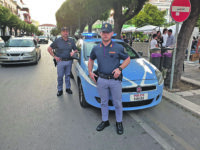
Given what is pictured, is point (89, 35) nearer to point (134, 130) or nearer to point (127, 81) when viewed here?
point (127, 81)

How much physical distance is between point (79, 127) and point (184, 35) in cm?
383

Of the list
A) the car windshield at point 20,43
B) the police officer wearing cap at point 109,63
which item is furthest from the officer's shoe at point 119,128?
the car windshield at point 20,43

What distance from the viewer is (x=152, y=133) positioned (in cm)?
285

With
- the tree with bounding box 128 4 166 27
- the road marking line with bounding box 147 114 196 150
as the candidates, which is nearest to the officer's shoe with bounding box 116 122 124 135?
the road marking line with bounding box 147 114 196 150

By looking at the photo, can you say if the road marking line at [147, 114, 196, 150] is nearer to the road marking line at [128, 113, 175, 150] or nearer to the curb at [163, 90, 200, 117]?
the road marking line at [128, 113, 175, 150]

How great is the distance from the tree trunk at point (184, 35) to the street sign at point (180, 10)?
478mm

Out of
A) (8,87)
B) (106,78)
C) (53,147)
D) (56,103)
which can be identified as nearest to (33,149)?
(53,147)

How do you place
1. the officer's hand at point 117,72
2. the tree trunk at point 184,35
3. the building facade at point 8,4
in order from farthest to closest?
the building facade at point 8,4 < the tree trunk at point 184,35 < the officer's hand at point 117,72

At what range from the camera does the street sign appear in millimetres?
4277

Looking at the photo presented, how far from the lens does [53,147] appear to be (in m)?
2.48

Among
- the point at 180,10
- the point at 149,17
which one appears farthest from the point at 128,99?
the point at 149,17

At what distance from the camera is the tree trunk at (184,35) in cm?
462

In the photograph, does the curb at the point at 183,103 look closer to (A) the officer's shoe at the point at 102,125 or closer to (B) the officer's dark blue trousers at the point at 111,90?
(B) the officer's dark blue trousers at the point at 111,90

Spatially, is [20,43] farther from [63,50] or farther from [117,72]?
[117,72]
